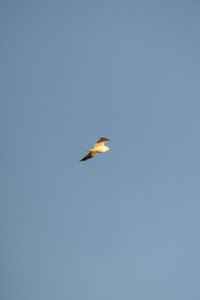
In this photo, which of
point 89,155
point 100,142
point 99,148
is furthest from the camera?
point 89,155

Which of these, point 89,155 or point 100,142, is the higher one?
point 100,142

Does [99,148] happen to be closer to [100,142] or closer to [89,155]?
[100,142]

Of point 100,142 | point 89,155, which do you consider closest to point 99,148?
point 100,142

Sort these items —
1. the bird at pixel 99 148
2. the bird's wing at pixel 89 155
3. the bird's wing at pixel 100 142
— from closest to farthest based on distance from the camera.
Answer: the bird's wing at pixel 100 142 → the bird at pixel 99 148 → the bird's wing at pixel 89 155

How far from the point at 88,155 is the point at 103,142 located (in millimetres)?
3044

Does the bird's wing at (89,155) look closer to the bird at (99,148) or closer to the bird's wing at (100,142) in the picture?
the bird at (99,148)

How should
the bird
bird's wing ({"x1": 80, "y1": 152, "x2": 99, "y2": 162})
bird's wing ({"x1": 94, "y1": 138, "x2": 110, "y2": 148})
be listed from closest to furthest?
bird's wing ({"x1": 94, "y1": 138, "x2": 110, "y2": 148}), the bird, bird's wing ({"x1": 80, "y1": 152, "x2": 99, "y2": 162})

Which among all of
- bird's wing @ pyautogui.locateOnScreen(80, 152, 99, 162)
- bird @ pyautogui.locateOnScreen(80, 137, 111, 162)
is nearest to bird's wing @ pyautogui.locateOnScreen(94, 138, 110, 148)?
bird @ pyautogui.locateOnScreen(80, 137, 111, 162)

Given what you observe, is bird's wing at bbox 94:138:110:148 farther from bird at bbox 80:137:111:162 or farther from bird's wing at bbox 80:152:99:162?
bird's wing at bbox 80:152:99:162

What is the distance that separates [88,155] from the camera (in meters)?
63.2

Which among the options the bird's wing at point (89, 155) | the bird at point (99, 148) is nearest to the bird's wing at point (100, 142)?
the bird at point (99, 148)

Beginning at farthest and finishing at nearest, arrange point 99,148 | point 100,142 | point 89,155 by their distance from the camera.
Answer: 1. point 89,155
2. point 99,148
3. point 100,142

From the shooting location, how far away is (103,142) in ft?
201

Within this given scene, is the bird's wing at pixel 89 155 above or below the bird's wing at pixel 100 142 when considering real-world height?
below
